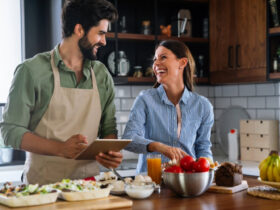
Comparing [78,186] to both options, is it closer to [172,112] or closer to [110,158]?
[110,158]

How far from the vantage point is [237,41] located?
483 centimetres

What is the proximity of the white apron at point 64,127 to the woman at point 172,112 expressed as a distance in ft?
1.20

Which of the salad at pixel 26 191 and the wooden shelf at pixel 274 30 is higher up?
the wooden shelf at pixel 274 30

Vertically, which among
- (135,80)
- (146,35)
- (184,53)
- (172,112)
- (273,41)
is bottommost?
(172,112)

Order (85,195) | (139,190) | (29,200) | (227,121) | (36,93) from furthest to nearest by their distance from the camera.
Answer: (227,121) < (36,93) < (139,190) < (85,195) < (29,200)

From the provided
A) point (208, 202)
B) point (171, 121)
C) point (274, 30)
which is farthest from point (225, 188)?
point (274, 30)

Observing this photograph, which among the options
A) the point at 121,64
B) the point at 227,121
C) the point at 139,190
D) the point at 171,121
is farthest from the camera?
the point at 227,121

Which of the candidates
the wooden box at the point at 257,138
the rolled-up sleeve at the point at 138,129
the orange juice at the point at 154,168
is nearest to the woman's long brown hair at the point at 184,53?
the rolled-up sleeve at the point at 138,129

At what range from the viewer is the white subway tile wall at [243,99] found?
4863 mm

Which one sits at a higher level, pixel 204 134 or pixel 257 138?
pixel 204 134

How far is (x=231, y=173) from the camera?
2.46 m

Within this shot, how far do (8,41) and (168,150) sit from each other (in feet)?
8.24

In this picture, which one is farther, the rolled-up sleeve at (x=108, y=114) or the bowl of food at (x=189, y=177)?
the rolled-up sleeve at (x=108, y=114)

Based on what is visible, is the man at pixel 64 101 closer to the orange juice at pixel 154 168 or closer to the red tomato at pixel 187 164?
the orange juice at pixel 154 168
